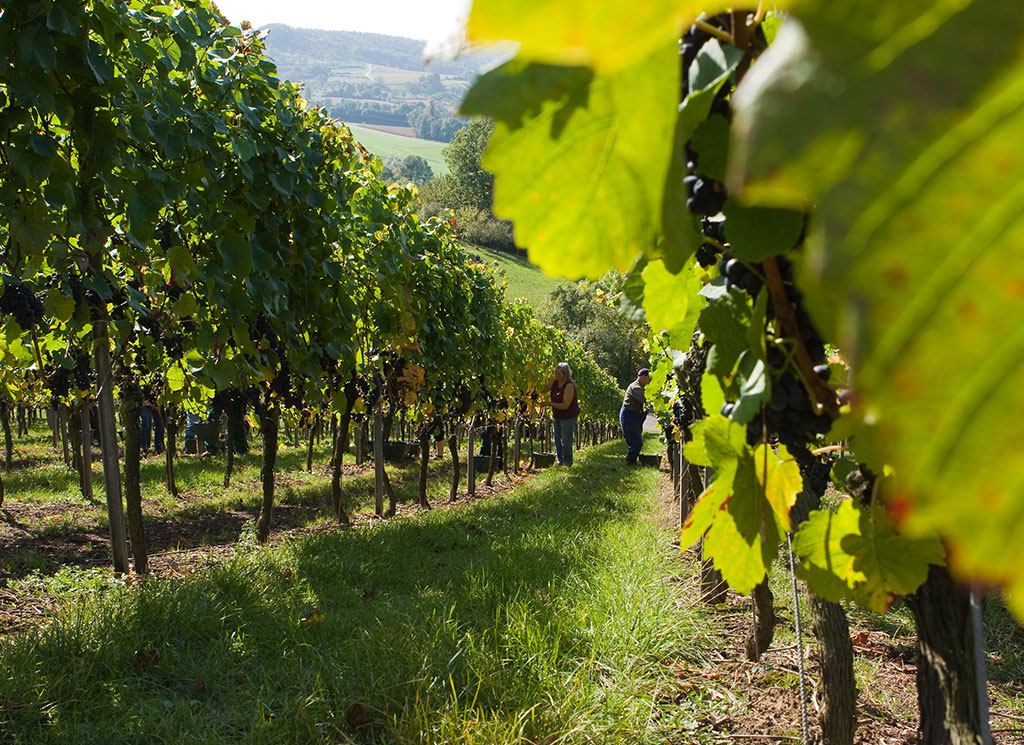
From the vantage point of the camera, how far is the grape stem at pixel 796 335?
641 millimetres

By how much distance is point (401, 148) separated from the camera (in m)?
111

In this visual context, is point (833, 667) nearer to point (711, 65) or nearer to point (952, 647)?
point (952, 647)

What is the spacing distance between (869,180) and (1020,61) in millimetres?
45

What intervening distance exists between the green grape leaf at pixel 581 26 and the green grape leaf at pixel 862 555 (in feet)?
2.53

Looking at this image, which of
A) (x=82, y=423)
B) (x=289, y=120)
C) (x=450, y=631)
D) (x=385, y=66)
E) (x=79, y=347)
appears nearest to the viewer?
(x=450, y=631)

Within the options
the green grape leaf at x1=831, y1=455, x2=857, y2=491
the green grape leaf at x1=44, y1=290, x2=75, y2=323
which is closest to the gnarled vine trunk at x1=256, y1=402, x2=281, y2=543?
the green grape leaf at x1=44, y1=290, x2=75, y2=323

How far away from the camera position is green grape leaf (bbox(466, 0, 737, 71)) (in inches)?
7.5

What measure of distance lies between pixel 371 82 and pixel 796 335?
193 meters

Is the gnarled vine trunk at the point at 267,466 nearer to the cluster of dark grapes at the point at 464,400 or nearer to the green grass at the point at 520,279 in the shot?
the cluster of dark grapes at the point at 464,400

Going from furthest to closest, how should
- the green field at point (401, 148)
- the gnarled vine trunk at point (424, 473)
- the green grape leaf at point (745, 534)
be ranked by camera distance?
the green field at point (401, 148)
the gnarled vine trunk at point (424, 473)
the green grape leaf at point (745, 534)

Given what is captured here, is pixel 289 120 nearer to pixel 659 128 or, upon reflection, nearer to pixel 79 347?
pixel 79 347

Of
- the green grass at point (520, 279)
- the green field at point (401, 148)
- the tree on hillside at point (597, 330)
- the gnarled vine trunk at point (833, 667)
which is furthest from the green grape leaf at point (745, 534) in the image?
the green field at point (401, 148)

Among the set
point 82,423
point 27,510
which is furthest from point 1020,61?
point 82,423

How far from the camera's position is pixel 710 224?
815 millimetres
